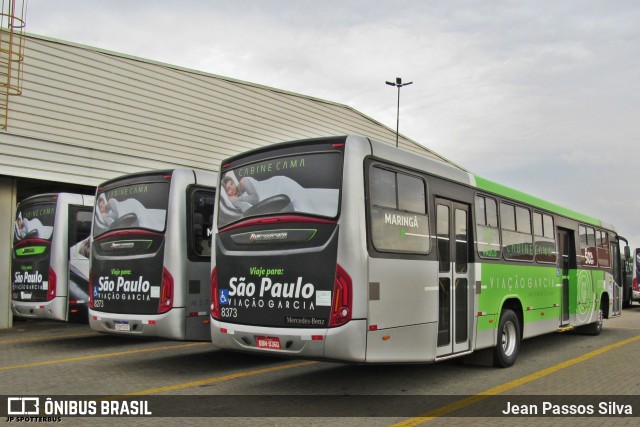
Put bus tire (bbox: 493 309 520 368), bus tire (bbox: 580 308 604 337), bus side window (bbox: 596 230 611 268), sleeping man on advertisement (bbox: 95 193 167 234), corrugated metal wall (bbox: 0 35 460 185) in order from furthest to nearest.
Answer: corrugated metal wall (bbox: 0 35 460 185), bus side window (bbox: 596 230 611 268), bus tire (bbox: 580 308 604 337), sleeping man on advertisement (bbox: 95 193 167 234), bus tire (bbox: 493 309 520 368)

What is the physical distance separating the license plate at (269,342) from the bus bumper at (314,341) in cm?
2

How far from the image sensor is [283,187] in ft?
24.7

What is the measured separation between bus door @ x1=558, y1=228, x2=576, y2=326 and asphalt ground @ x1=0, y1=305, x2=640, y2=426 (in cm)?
88

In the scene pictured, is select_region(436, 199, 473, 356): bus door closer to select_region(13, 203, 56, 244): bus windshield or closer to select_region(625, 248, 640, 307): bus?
select_region(13, 203, 56, 244): bus windshield

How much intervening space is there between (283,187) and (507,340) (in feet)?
16.5

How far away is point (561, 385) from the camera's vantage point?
8617 millimetres

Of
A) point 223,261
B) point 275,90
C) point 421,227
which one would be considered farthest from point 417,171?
point 275,90

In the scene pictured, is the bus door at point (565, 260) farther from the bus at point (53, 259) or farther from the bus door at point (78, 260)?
the bus at point (53, 259)

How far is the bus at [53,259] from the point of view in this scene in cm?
1291

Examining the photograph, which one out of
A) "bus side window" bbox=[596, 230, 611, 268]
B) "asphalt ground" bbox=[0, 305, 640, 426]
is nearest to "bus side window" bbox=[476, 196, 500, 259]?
"asphalt ground" bbox=[0, 305, 640, 426]

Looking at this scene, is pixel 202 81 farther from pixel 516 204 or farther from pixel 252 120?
pixel 516 204

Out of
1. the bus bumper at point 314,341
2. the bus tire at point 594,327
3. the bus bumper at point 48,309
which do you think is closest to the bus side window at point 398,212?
the bus bumper at point 314,341

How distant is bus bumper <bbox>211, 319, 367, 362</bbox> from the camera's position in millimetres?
6691

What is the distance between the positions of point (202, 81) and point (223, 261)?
15.7 metres
